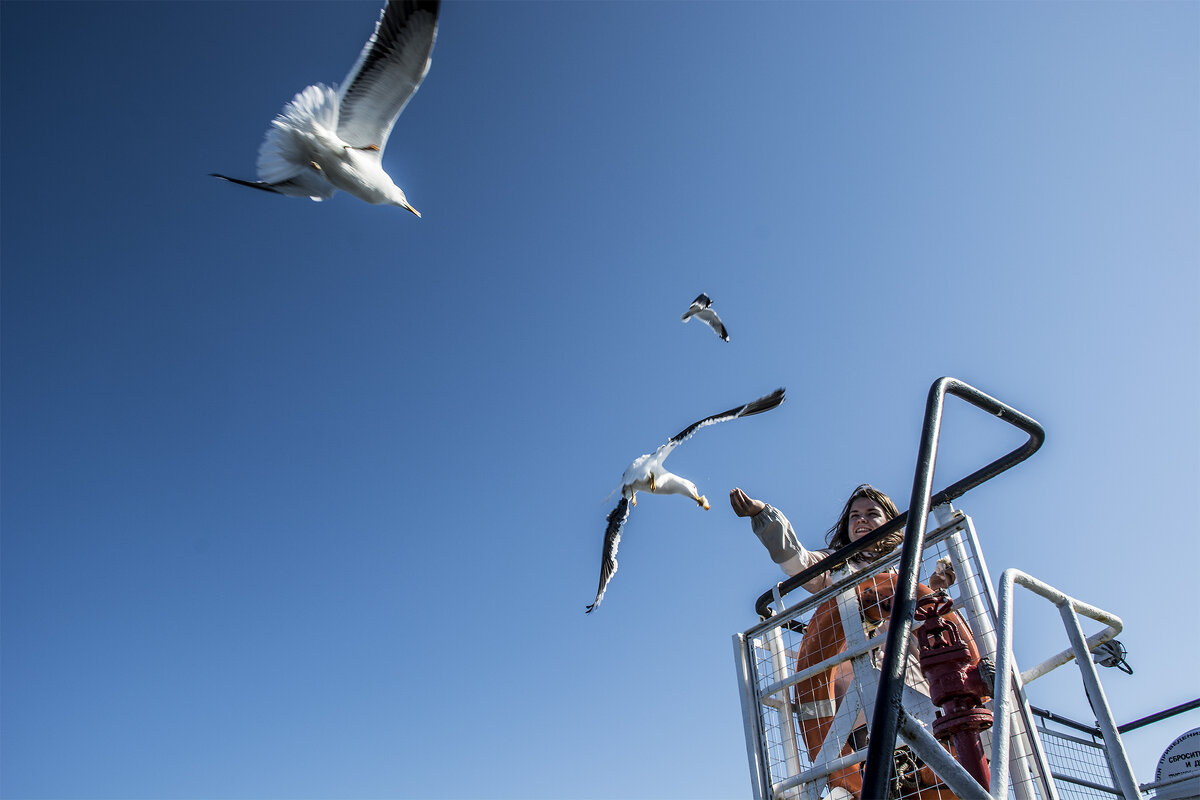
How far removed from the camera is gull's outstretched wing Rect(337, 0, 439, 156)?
630 centimetres

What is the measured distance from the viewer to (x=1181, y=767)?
3797 mm

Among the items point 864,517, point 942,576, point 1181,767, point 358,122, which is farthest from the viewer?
point 358,122

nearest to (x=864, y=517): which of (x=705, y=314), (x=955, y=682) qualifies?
(x=955, y=682)

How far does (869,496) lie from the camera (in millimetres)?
4000

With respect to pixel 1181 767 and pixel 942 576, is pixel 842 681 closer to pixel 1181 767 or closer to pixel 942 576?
pixel 942 576

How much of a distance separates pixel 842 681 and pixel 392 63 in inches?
229

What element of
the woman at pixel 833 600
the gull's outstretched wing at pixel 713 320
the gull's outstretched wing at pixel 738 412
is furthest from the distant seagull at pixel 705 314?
the woman at pixel 833 600

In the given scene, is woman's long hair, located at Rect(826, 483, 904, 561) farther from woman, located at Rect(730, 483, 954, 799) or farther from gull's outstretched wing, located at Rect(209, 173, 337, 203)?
gull's outstretched wing, located at Rect(209, 173, 337, 203)

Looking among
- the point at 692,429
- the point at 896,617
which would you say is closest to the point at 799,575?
the point at 896,617

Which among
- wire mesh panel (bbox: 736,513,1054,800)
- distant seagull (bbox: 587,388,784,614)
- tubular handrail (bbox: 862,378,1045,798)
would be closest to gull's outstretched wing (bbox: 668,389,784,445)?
distant seagull (bbox: 587,388,784,614)

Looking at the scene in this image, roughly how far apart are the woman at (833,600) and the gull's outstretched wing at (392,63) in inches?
181

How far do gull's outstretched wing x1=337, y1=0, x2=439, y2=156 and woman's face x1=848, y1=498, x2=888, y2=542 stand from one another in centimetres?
495

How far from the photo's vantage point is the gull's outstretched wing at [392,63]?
6.30 meters

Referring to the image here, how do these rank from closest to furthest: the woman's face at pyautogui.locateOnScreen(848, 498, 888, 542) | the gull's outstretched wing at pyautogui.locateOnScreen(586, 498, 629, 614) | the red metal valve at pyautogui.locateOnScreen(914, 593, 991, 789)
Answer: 1. the red metal valve at pyautogui.locateOnScreen(914, 593, 991, 789)
2. the woman's face at pyautogui.locateOnScreen(848, 498, 888, 542)
3. the gull's outstretched wing at pyautogui.locateOnScreen(586, 498, 629, 614)
